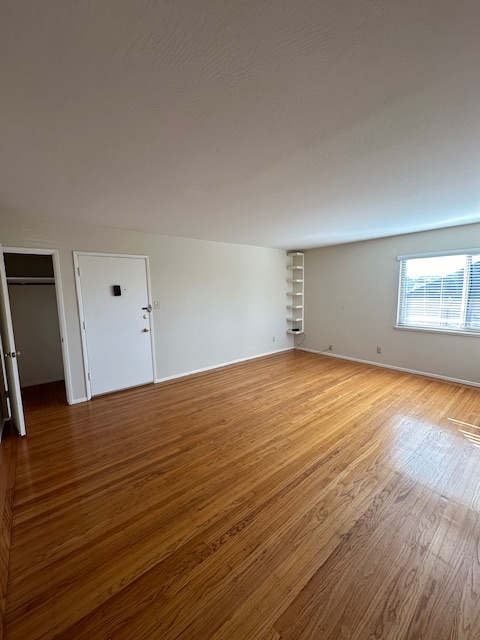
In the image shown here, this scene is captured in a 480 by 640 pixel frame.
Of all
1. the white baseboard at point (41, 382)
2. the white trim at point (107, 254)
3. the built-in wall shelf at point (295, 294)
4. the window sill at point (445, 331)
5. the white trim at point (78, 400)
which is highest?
the white trim at point (107, 254)

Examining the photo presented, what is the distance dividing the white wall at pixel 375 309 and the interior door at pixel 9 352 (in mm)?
5317

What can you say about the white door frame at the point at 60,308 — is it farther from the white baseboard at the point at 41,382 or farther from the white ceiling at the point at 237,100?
the white baseboard at the point at 41,382

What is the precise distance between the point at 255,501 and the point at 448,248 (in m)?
4.49

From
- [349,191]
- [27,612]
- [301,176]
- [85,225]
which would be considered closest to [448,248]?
[349,191]

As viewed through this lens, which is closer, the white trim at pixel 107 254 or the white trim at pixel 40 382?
the white trim at pixel 107 254

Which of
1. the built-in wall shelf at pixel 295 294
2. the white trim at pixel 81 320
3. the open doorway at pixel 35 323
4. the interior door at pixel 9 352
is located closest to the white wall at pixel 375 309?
the built-in wall shelf at pixel 295 294

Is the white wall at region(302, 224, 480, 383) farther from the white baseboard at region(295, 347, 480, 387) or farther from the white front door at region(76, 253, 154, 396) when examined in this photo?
the white front door at region(76, 253, 154, 396)

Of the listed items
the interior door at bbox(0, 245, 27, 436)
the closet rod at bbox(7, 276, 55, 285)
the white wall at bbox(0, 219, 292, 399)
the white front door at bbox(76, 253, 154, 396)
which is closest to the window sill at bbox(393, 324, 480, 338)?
the white wall at bbox(0, 219, 292, 399)

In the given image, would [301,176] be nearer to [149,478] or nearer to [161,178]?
[161,178]

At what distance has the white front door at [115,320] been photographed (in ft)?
11.9

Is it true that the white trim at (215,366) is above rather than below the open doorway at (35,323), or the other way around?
below

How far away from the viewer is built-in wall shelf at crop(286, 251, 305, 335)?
6.19 m

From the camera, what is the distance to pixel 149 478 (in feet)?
6.88

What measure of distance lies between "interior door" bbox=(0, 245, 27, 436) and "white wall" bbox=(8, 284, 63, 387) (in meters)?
1.73
